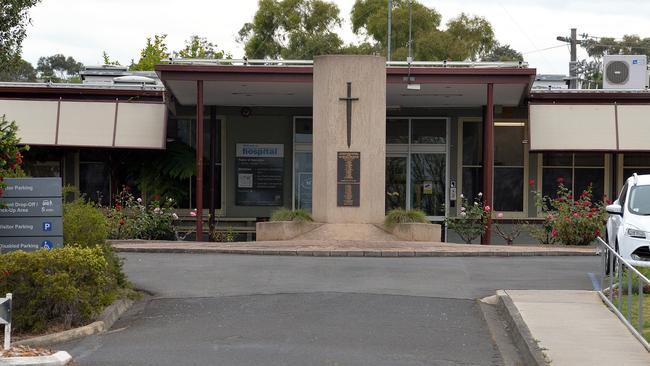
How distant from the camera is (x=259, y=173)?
31266mm

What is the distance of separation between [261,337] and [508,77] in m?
15.9

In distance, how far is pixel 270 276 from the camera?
634 inches

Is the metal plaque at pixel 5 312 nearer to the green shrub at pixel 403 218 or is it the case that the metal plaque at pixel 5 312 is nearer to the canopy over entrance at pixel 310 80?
the green shrub at pixel 403 218

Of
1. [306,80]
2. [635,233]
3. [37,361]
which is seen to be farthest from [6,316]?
[306,80]

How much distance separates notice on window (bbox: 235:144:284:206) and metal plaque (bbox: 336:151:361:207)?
755 cm

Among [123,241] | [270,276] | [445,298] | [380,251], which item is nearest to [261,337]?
[445,298]

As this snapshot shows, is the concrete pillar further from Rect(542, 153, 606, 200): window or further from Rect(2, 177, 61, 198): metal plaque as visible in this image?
Rect(2, 177, 61, 198): metal plaque

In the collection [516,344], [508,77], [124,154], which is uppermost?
[508,77]

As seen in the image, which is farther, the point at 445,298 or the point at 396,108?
the point at 396,108

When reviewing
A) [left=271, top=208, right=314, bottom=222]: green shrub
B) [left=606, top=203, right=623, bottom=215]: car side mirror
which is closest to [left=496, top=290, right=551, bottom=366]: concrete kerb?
[left=606, top=203, right=623, bottom=215]: car side mirror

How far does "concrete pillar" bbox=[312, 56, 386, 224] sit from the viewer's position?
23938mm

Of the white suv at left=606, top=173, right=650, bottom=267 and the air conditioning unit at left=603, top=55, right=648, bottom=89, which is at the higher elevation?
the air conditioning unit at left=603, top=55, right=648, bottom=89

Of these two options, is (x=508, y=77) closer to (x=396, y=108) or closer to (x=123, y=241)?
(x=396, y=108)

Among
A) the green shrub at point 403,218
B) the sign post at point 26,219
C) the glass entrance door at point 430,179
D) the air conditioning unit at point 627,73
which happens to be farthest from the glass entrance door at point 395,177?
the sign post at point 26,219
